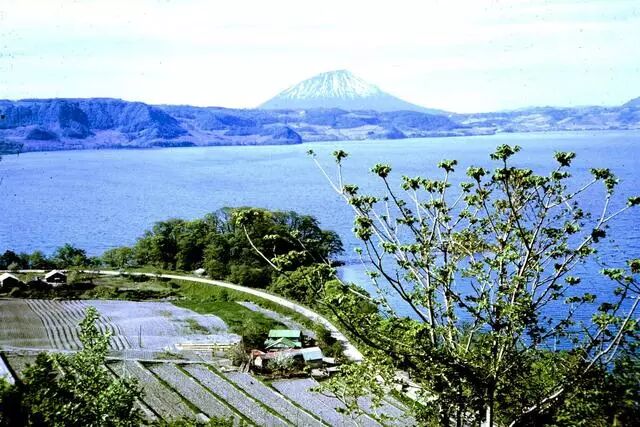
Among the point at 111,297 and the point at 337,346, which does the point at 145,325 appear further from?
the point at 337,346

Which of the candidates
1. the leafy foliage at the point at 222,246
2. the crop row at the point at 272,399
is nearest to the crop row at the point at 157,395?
the crop row at the point at 272,399

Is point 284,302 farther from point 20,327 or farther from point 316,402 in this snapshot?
point 316,402

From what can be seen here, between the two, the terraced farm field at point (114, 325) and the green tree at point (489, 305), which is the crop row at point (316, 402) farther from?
the green tree at point (489, 305)

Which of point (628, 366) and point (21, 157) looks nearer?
point (628, 366)

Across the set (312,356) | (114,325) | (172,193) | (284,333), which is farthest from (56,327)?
(172,193)

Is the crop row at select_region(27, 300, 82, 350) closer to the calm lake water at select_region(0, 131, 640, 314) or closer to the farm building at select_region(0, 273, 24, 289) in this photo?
the farm building at select_region(0, 273, 24, 289)

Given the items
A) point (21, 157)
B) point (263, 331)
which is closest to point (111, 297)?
point (263, 331)
